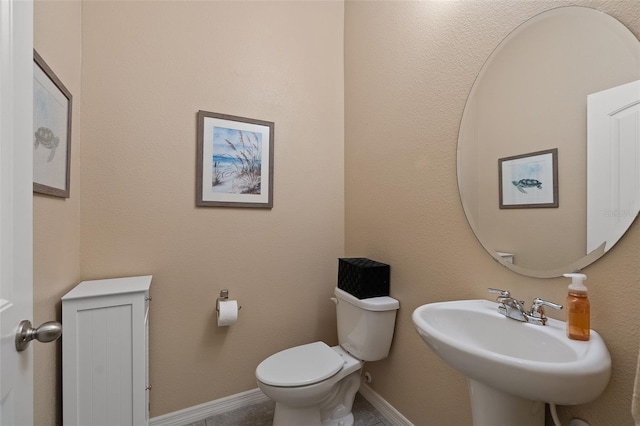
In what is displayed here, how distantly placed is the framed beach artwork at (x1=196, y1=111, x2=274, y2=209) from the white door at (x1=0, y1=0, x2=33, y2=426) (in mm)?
1040

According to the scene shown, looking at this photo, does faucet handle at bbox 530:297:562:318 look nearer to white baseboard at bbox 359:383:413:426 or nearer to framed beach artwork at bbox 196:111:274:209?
white baseboard at bbox 359:383:413:426

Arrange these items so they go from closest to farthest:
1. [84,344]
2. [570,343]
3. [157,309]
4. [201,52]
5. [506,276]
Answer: [570,343] < [506,276] < [84,344] < [157,309] < [201,52]

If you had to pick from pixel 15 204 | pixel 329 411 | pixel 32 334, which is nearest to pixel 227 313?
pixel 329 411

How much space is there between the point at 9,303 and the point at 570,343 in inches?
53.7

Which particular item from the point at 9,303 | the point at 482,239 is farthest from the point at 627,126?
the point at 9,303

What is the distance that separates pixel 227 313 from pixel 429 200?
127 cm

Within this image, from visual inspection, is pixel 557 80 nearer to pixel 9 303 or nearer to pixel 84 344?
pixel 9 303

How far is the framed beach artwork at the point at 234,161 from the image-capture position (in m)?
1.70

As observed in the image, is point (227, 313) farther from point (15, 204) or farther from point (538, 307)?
point (538, 307)

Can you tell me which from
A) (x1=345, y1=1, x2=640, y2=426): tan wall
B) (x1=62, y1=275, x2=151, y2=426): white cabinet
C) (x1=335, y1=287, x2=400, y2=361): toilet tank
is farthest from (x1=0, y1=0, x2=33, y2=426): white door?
(x1=345, y1=1, x2=640, y2=426): tan wall

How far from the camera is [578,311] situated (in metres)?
0.84

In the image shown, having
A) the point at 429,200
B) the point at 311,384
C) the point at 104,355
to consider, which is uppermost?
the point at 429,200

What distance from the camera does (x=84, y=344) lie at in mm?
1237

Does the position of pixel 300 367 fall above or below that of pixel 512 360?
below
